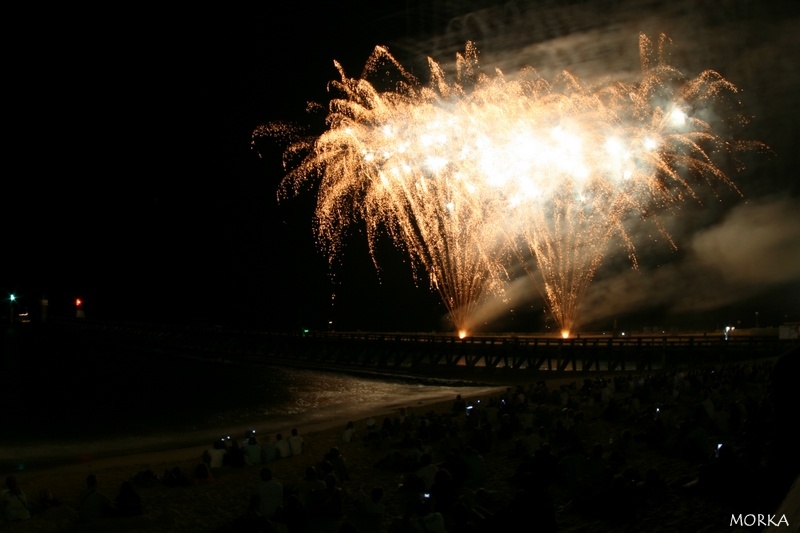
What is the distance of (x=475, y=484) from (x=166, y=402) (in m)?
24.0

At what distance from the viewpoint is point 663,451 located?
39.5 feet

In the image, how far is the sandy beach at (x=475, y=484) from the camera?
29.1 ft

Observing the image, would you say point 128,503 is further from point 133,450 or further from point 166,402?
point 166,402

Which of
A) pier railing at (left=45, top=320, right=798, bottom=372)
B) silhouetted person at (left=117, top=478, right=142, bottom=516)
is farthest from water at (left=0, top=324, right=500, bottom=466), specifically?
silhouetted person at (left=117, top=478, right=142, bottom=516)

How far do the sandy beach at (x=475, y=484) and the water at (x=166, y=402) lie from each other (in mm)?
3813

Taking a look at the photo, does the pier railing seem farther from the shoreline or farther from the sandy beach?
the sandy beach

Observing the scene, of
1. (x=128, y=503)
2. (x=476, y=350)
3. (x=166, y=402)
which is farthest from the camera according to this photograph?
(x=476, y=350)

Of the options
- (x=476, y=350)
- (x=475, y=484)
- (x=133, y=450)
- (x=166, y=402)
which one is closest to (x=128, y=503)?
(x=475, y=484)

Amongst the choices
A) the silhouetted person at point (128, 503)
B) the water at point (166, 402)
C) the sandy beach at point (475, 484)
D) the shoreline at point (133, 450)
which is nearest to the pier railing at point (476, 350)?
the water at point (166, 402)

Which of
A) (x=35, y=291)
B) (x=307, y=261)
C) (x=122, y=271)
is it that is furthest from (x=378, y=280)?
(x=35, y=291)

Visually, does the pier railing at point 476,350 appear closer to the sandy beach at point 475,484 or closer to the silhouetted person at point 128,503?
the sandy beach at point 475,484

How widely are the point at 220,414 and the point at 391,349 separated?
18.7 m

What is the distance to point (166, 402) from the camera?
1271 inches

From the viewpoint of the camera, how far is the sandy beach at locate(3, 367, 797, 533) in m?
8.87
